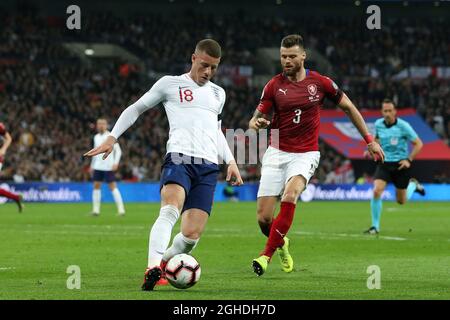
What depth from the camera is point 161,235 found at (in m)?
9.07

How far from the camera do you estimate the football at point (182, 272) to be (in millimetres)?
9039

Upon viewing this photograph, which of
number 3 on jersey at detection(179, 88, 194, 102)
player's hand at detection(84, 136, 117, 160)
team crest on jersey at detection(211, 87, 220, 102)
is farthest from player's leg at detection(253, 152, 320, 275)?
player's hand at detection(84, 136, 117, 160)

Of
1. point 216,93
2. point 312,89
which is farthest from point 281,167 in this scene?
point 216,93

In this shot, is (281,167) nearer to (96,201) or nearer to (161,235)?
(161,235)

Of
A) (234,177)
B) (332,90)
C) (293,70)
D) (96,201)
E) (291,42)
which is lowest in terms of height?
(96,201)

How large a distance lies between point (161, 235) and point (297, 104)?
10.1 feet

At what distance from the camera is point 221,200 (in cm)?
3734

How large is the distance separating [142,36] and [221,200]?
50.9ft

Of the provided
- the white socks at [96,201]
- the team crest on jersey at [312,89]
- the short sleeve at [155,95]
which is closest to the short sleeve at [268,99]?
the team crest on jersey at [312,89]

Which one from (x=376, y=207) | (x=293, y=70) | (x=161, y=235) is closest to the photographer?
(x=161, y=235)

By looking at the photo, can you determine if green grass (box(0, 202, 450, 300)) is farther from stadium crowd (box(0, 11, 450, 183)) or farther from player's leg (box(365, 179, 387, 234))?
stadium crowd (box(0, 11, 450, 183))

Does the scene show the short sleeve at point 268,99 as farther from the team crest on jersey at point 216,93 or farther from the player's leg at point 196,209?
the player's leg at point 196,209

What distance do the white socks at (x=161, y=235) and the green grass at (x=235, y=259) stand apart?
1.08ft

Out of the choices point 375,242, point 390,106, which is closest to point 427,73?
point 390,106
